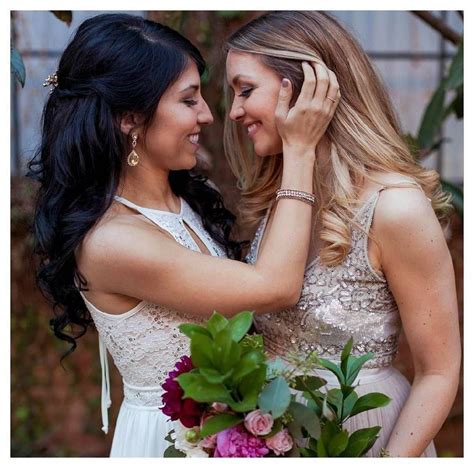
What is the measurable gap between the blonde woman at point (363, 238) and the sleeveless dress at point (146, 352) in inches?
10.3

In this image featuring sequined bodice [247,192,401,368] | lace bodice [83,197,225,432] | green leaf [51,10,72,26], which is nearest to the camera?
sequined bodice [247,192,401,368]


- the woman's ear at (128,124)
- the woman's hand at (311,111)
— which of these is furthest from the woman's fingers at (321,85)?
the woman's ear at (128,124)

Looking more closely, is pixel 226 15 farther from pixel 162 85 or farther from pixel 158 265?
pixel 158 265

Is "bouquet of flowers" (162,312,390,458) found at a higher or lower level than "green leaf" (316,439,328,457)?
higher

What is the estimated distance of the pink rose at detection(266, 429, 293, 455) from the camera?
1.54m

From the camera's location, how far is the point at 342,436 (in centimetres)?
160

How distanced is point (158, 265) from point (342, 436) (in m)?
0.60

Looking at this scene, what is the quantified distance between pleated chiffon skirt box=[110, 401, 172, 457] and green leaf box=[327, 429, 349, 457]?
616mm

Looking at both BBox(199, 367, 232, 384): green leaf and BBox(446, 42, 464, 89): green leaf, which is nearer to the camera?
BBox(199, 367, 232, 384): green leaf

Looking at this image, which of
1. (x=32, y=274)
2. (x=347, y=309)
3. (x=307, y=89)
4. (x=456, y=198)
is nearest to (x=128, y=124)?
(x=307, y=89)

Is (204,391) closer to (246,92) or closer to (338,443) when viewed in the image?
(338,443)

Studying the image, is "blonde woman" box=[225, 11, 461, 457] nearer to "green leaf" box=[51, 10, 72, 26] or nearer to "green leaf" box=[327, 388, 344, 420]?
"green leaf" box=[327, 388, 344, 420]

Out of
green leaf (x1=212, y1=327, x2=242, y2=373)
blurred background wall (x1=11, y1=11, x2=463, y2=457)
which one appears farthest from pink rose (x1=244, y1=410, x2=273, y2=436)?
blurred background wall (x1=11, y1=11, x2=463, y2=457)

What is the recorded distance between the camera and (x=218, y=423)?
153 cm
